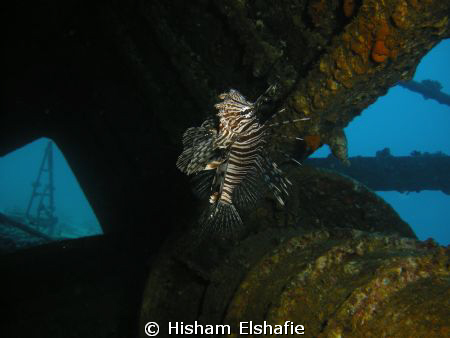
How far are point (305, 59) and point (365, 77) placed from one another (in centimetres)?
65

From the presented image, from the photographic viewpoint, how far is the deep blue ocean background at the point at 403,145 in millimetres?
110312

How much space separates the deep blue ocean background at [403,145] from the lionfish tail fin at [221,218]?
301 feet

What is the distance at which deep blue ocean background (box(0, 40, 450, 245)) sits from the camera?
362 feet

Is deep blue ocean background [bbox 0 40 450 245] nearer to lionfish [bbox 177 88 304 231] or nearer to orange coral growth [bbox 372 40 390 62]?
lionfish [bbox 177 88 304 231]

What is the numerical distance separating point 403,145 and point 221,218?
175570 millimetres

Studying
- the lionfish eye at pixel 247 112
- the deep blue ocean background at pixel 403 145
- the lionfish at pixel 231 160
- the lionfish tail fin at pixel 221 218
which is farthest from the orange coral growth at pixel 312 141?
the deep blue ocean background at pixel 403 145

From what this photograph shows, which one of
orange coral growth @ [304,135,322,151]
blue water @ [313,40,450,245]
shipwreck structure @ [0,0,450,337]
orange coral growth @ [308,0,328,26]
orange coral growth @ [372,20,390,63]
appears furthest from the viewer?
blue water @ [313,40,450,245]

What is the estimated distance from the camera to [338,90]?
2988 millimetres

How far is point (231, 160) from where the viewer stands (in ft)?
8.25

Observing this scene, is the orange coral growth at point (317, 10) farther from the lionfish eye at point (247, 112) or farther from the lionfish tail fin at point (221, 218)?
the lionfish tail fin at point (221, 218)

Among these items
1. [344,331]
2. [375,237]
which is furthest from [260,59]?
[344,331]

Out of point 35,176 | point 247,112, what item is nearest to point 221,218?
point 247,112

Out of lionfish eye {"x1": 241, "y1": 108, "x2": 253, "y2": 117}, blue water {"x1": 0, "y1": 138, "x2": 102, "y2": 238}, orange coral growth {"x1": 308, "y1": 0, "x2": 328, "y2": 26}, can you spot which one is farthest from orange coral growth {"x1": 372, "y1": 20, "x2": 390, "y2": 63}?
blue water {"x1": 0, "y1": 138, "x2": 102, "y2": 238}

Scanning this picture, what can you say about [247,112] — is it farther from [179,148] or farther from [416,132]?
[416,132]
